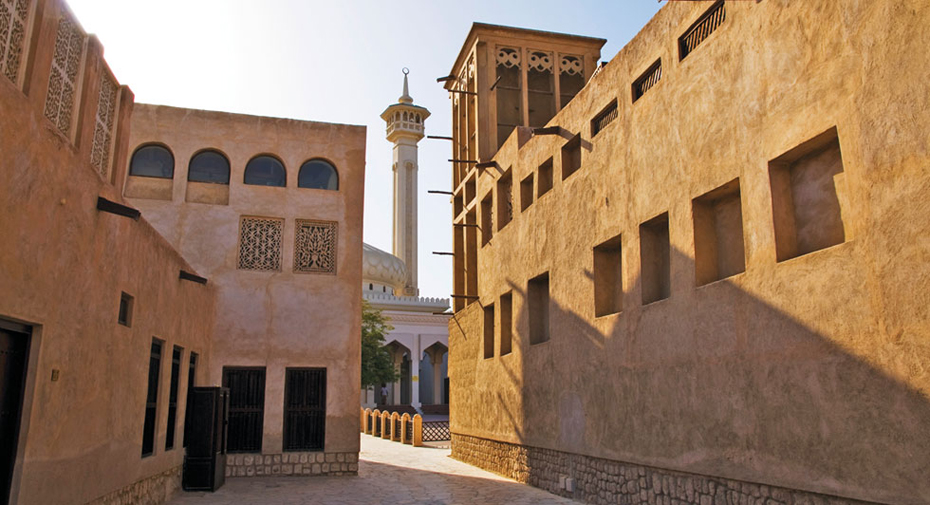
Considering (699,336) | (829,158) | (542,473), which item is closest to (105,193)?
(699,336)

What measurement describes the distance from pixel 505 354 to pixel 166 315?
7.00 m

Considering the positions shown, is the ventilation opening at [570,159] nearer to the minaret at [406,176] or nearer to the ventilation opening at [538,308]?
the ventilation opening at [538,308]

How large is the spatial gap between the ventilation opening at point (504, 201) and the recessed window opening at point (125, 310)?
8812 millimetres

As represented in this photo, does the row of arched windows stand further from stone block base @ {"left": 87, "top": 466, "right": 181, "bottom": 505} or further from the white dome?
the white dome

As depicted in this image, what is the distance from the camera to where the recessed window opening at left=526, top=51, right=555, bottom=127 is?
61.3 feet

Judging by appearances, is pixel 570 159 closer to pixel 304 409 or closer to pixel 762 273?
pixel 762 273

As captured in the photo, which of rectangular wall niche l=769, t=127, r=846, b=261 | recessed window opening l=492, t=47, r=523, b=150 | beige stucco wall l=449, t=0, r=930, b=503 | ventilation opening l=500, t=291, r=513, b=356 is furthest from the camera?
recessed window opening l=492, t=47, r=523, b=150

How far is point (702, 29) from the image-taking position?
8539mm

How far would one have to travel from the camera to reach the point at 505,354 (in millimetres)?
14891

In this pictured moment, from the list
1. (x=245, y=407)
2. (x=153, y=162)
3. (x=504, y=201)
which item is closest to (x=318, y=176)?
(x=153, y=162)

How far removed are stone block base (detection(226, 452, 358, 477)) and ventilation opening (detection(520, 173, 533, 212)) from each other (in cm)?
560

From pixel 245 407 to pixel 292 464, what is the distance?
1310mm

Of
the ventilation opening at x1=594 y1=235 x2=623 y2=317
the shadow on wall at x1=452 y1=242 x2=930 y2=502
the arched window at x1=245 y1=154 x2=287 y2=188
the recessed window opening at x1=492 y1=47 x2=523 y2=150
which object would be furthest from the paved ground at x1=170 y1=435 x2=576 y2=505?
the recessed window opening at x1=492 y1=47 x2=523 y2=150

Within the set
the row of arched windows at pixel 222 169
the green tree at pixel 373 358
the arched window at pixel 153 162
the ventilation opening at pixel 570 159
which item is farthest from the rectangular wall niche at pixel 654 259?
the green tree at pixel 373 358
